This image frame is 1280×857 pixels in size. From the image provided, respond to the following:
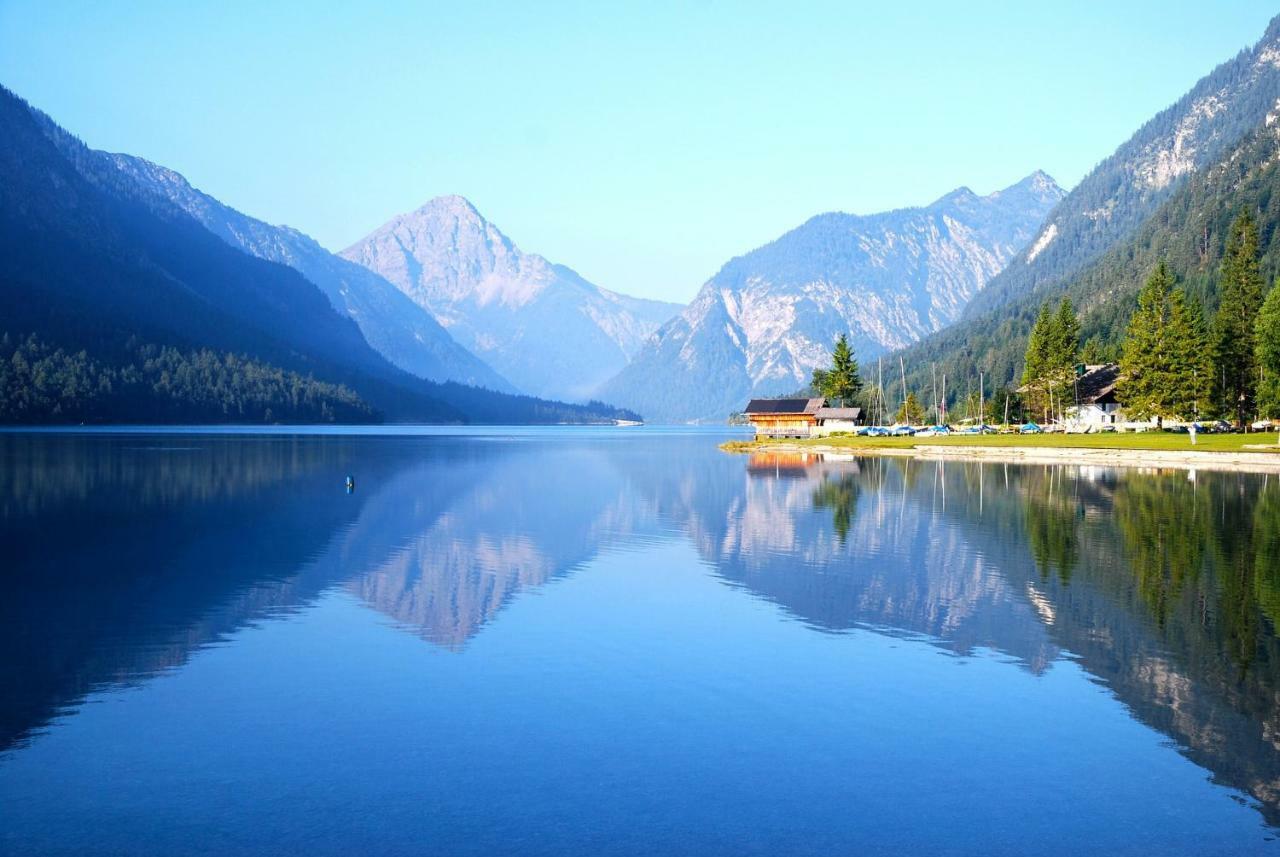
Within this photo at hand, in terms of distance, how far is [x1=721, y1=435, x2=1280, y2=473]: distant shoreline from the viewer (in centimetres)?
7925

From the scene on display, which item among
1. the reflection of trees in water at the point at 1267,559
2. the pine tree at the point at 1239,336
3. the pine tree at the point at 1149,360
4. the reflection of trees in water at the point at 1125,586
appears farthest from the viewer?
the pine tree at the point at 1149,360

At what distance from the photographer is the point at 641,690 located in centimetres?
1858

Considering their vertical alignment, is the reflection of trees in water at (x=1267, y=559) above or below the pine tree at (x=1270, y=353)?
below

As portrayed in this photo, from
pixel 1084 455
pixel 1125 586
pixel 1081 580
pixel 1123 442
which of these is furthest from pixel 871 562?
pixel 1123 442

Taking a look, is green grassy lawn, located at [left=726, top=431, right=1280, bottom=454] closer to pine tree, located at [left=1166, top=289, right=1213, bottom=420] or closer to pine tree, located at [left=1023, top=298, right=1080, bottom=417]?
pine tree, located at [left=1166, top=289, right=1213, bottom=420]

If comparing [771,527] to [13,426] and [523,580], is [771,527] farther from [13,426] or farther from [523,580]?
[13,426]

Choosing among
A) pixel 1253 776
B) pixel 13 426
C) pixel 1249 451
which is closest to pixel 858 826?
pixel 1253 776

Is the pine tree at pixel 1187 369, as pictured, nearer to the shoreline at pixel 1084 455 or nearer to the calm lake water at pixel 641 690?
the shoreline at pixel 1084 455

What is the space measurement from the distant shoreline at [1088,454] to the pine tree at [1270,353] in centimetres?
847

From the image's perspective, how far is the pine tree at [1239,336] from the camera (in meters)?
109

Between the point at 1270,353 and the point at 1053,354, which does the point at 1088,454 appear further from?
the point at 1053,354

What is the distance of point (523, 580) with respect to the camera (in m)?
30.6

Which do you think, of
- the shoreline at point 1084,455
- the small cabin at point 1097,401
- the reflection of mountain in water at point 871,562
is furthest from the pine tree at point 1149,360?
the reflection of mountain in water at point 871,562

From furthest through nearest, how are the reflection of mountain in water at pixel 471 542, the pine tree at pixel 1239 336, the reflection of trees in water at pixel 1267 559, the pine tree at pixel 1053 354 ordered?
the pine tree at pixel 1053 354
the pine tree at pixel 1239 336
the reflection of mountain in water at pixel 471 542
the reflection of trees in water at pixel 1267 559
